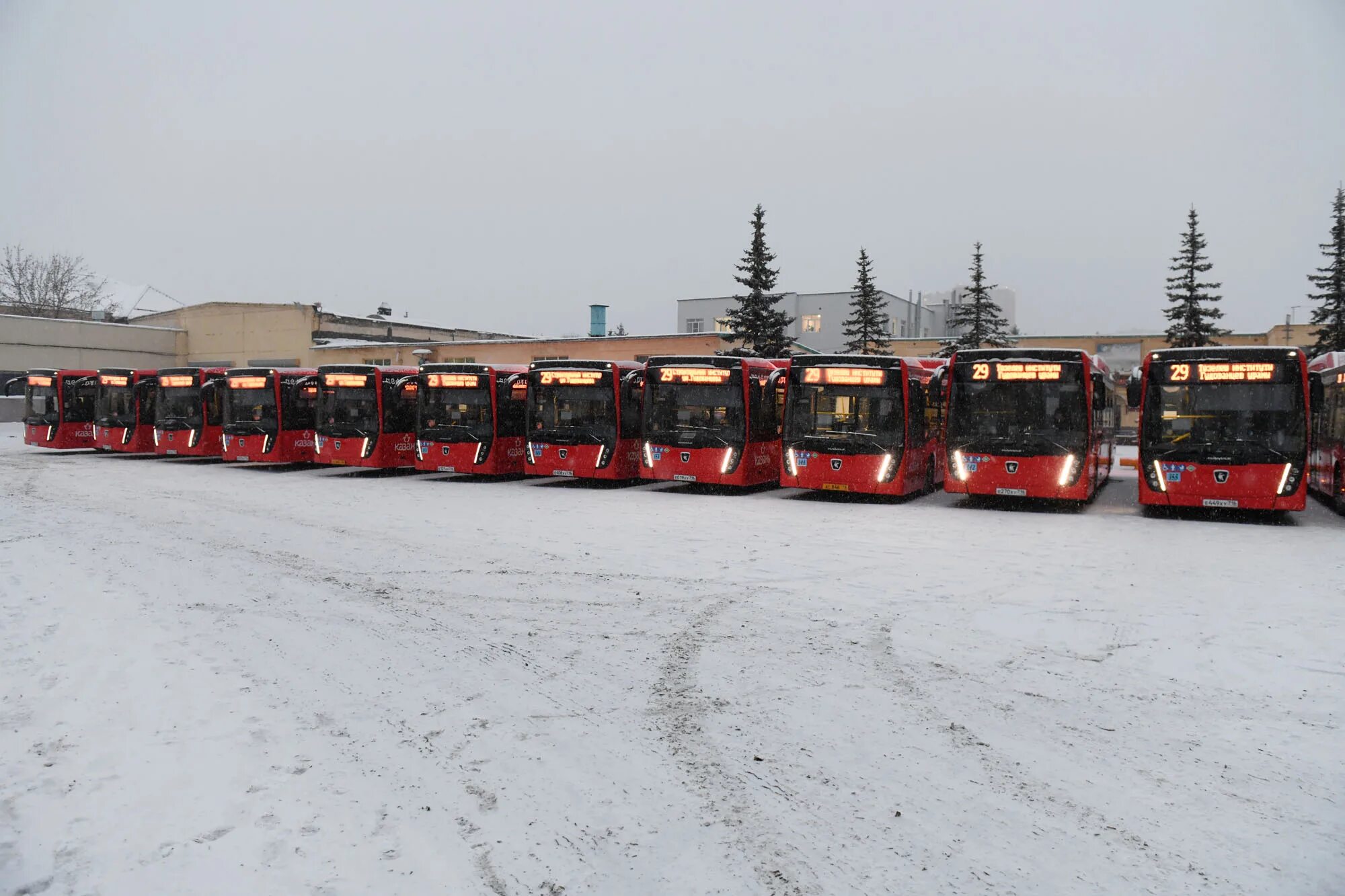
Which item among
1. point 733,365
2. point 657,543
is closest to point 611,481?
point 733,365

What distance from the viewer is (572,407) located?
819 inches

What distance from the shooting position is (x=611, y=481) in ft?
72.9

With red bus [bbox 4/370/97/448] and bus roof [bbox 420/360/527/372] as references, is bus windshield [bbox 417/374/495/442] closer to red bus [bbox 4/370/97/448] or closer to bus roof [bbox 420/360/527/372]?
bus roof [bbox 420/360/527/372]

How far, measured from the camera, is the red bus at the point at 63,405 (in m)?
31.0

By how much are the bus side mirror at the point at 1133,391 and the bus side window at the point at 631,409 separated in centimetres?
950

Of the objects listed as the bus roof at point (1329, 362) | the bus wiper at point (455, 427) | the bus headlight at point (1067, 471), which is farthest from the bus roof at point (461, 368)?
the bus roof at point (1329, 362)

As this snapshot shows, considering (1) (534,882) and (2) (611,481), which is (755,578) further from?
(2) (611,481)

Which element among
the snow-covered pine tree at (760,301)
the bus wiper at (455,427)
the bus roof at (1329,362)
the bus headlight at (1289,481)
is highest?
the snow-covered pine tree at (760,301)

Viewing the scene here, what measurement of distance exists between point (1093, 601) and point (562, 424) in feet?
44.4

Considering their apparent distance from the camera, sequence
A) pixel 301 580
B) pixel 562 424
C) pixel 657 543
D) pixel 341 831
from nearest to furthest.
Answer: pixel 341 831 → pixel 301 580 → pixel 657 543 → pixel 562 424

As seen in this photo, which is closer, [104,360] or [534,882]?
[534,882]

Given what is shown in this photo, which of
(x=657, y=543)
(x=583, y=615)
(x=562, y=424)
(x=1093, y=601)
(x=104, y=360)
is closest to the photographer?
(x=583, y=615)

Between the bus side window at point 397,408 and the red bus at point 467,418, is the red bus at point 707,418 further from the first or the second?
the bus side window at point 397,408

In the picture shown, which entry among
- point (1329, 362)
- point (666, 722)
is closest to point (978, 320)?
point (1329, 362)
